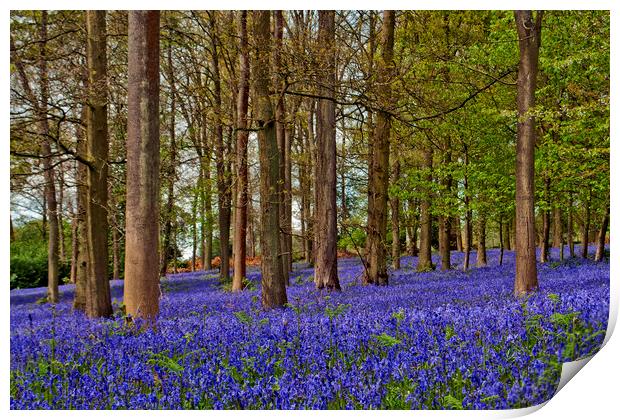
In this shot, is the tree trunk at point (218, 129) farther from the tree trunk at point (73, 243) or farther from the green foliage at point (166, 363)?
the green foliage at point (166, 363)

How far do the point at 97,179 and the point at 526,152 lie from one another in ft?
14.2

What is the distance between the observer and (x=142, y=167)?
4.32 meters

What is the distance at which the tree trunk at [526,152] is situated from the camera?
536 centimetres

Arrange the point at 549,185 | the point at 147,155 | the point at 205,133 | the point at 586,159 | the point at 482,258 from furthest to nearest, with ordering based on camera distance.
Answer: the point at 482,258, the point at 205,133, the point at 549,185, the point at 586,159, the point at 147,155

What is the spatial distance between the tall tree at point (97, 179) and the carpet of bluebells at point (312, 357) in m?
0.53

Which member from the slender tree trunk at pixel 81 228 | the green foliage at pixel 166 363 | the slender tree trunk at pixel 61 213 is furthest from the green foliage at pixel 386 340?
the slender tree trunk at pixel 81 228

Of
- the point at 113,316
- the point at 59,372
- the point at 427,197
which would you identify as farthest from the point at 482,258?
the point at 59,372

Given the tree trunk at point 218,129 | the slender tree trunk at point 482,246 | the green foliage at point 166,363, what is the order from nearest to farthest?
the green foliage at point 166,363 < the tree trunk at point 218,129 < the slender tree trunk at point 482,246

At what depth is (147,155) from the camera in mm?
4340

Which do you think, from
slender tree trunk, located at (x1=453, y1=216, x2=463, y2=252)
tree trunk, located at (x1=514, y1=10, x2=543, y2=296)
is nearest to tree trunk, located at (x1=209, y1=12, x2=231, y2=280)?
tree trunk, located at (x1=514, y1=10, x2=543, y2=296)

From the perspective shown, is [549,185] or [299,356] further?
[549,185]
